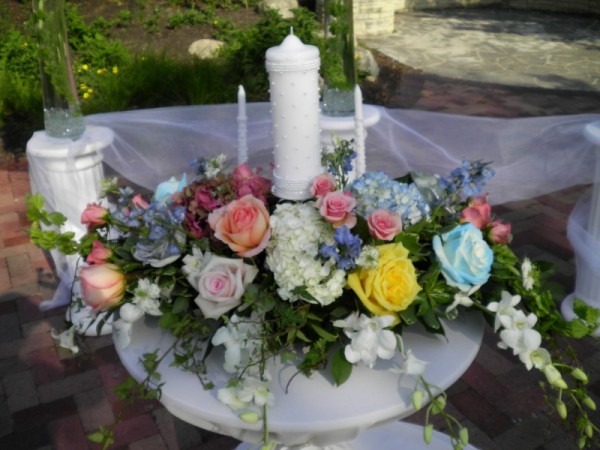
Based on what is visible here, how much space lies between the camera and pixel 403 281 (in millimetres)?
1176

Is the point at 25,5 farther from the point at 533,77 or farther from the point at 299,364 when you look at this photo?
the point at 299,364

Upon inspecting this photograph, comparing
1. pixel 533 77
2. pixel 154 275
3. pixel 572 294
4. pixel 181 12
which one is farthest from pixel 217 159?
pixel 181 12

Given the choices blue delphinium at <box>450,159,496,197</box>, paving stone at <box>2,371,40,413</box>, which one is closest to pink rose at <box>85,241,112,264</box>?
blue delphinium at <box>450,159,496,197</box>

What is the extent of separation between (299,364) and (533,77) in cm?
615

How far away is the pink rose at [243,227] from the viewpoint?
47.9 inches

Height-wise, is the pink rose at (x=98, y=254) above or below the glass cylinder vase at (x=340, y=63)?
below

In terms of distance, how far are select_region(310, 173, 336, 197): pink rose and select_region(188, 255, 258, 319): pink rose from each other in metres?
0.20

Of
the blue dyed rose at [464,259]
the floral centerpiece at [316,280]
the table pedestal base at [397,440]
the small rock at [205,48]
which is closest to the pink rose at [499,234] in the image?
the floral centerpiece at [316,280]

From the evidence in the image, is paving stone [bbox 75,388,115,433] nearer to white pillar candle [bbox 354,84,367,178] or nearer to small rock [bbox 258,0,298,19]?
white pillar candle [bbox 354,84,367,178]

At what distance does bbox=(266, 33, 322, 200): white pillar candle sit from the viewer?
1278mm

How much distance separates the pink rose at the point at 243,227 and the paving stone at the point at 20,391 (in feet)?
5.47

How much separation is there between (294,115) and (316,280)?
0.35 meters

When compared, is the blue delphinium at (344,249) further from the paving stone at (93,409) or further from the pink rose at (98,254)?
the paving stone at (93,409)

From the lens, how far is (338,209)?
1.20 metres
